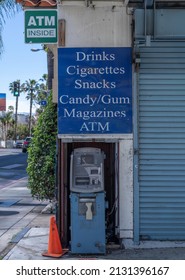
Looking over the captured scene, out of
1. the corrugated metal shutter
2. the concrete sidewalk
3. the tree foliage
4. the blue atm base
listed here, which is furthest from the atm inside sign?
the concrete sidewalk

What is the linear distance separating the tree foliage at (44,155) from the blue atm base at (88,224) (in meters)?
3.44

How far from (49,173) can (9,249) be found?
10.0 feet

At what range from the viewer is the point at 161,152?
7.83 metres

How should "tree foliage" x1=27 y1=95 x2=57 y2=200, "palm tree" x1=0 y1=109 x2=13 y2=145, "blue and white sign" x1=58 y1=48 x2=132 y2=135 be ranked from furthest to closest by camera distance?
"palm tree" x1=0 y1=109 x2=13 y2=145
"tree foliage" x1=27 y1=95 x2=57 y2=200
"blue and white sign" x1=58 y1=48 x2=132 y2=135

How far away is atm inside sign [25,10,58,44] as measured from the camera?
7.60 meters

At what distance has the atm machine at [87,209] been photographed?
7.21m

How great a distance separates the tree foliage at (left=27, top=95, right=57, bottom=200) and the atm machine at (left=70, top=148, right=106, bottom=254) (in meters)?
3.40

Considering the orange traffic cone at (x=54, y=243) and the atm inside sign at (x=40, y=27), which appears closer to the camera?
the orange traffic cone at (x=54, y=243)

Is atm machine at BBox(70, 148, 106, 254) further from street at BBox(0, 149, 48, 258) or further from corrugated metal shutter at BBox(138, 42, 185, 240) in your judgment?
street at BBox(0, 149, 48, 258)

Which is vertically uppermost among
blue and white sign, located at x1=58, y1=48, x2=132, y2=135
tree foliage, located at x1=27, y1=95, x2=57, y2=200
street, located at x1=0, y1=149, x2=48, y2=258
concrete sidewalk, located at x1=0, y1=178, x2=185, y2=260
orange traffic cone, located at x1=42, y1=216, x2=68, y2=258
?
blue and white sign, located at x1=58, y1=48, x2=132, y2=135

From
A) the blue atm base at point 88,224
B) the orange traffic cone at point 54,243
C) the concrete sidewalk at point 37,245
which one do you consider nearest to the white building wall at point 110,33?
the concrete sidewalk at point 37,245

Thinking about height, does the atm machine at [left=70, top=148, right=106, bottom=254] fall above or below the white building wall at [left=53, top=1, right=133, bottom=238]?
below

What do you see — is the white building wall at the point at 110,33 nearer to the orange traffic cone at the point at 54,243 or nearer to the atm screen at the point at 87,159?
the atm screen at the point at 87,159

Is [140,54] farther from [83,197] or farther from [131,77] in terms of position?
[83,197]
